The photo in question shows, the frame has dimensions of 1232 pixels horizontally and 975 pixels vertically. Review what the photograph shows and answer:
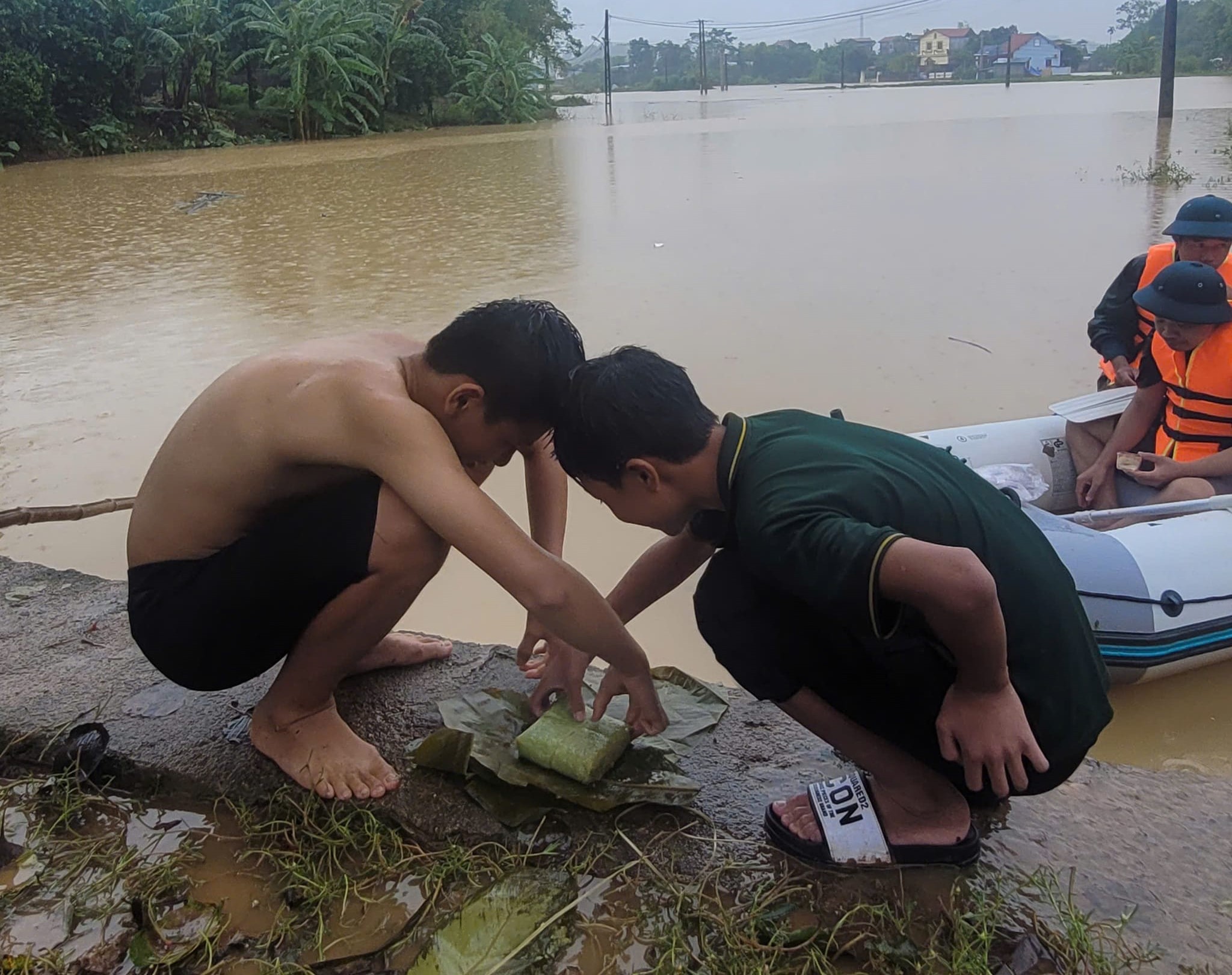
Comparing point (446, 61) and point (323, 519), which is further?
point (446, 61)

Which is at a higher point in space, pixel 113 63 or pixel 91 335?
pixel 113 63

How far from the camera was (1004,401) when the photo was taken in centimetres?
471

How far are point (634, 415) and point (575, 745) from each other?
2.08ft

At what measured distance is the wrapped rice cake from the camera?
183 centimetres

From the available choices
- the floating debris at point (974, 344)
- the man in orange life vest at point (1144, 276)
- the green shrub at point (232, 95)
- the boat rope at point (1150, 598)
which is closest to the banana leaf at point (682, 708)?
the boat rope at point (1150, 598)

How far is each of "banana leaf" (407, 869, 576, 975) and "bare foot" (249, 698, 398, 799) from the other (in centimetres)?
37

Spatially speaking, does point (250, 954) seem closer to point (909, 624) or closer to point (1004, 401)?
point (909, 624)

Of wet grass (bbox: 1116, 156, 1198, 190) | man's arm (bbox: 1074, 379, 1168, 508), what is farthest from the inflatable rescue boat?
wet grass (bbox: 1116, 156, 1198, 190)

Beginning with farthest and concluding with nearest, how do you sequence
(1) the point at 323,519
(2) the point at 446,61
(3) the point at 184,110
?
(2) the point at 446,61, (3) the point at 184,110, (1) the point at 323,519

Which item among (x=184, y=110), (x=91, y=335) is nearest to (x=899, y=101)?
(x=184, y=110)

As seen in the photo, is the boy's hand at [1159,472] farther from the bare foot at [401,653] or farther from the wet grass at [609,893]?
the bare foot at [401,653]

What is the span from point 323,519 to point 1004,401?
3671 mm

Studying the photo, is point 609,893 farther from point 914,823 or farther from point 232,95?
point 232,95

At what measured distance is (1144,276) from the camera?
12.2 ft
